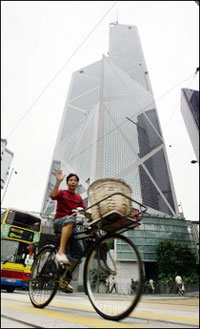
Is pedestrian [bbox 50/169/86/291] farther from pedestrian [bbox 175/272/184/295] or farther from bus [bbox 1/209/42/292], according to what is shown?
pedestrian [bbox 175/272/184/295]

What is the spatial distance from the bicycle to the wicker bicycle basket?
0.02 meters

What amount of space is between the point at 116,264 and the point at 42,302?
0.48m

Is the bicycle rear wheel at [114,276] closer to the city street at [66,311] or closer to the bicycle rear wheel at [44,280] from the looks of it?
the city street at [66,311]

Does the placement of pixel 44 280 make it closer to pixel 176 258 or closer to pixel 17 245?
pixel 17 245

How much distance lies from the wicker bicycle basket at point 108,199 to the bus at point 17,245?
0.55 m

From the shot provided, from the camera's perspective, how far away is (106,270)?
85cm

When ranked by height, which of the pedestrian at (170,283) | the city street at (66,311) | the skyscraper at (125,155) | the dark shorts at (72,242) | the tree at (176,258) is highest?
the skyscraper at (125,155)

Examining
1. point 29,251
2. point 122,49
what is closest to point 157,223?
point 29,251

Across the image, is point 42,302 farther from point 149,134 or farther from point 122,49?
point 122,49

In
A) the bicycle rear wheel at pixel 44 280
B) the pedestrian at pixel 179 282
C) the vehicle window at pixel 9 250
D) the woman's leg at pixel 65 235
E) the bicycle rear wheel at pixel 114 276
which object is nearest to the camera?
the bicycle rear wheel at pixel 114 276

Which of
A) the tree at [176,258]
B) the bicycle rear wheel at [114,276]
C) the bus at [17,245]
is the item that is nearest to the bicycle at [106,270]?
the bicycle rear wheel at [114,276]

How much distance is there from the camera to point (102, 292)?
838 mm

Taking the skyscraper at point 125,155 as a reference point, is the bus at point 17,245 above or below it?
below

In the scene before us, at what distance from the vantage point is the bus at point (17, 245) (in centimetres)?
105
